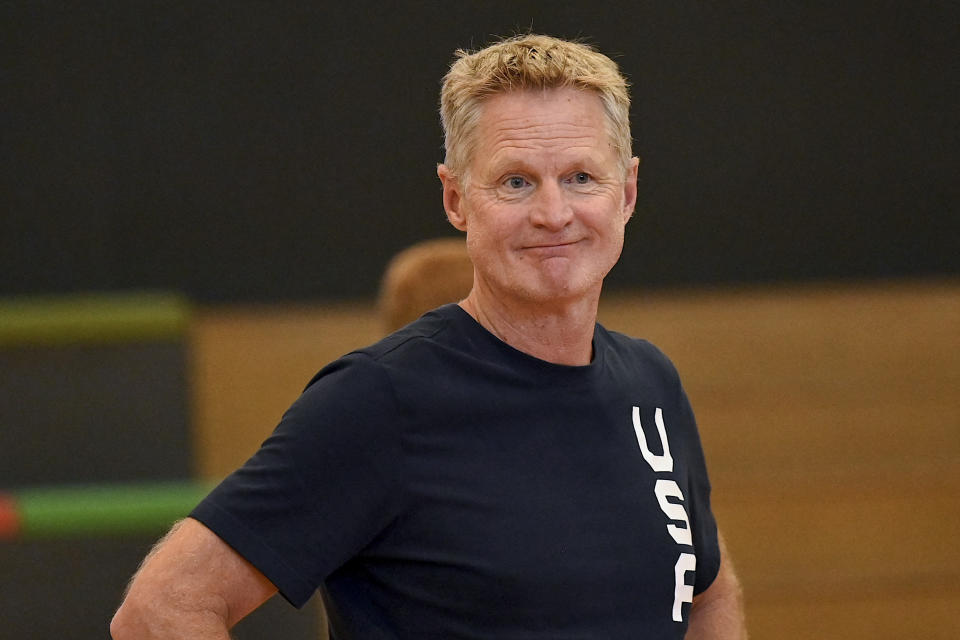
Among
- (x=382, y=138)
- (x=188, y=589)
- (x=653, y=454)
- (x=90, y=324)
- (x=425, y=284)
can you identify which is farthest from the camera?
(x=382, y=138)

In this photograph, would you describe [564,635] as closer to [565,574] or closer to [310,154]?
[565,574]

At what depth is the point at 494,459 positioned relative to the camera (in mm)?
1309

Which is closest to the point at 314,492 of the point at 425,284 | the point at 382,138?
the point at 425,284

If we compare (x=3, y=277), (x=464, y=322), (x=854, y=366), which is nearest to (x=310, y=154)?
(x=3, y=277)

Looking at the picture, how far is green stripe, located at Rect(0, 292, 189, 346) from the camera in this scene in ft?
11.7

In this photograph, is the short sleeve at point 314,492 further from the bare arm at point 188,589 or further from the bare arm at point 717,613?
the bare arm at point 717,613

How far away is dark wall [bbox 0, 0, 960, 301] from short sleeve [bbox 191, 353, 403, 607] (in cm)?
296

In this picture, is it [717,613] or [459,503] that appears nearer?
[459,503]

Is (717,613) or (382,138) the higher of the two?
(382,138)

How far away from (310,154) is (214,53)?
454 millimetres

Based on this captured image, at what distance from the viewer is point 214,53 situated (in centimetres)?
411

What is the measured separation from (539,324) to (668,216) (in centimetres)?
297

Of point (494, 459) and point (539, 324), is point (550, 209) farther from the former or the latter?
point (494, 459)

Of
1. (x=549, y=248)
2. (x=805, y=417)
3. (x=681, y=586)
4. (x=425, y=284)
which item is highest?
(x=549, y=248)
